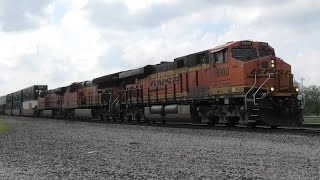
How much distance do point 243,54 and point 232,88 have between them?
1.57 meters

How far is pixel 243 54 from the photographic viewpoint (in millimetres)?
18438

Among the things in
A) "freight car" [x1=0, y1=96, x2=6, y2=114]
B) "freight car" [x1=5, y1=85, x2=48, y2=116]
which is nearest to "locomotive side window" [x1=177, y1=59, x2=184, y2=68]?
"freight car" [x1=5, y1=85, x2=48, y2=116]

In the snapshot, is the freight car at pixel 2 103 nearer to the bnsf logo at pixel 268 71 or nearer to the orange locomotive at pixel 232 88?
the orange locomotive at pixel 232 88

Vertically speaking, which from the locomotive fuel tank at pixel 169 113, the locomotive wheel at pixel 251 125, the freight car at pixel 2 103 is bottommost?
the locomotive wheel at pixel 251 125

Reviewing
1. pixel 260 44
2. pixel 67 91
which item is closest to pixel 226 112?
pixel 260 44

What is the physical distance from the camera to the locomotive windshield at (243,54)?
18.4 meters

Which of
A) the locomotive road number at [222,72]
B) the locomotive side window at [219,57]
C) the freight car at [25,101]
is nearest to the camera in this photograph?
the locomotive road number at [222,72]

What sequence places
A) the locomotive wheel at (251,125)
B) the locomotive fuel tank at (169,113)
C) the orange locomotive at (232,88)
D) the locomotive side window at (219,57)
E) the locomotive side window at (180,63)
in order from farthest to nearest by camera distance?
the locomotive side window at (180,63) → the locomotive fuel tank at (169,113) → the locomotive side window at (219,57) → the locomotive wheel at (251,125) → the orange locomotive at (232,88)

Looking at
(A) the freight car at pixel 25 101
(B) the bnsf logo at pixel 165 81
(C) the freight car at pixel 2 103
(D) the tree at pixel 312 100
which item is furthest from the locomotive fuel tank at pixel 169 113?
(C) the freight car at pixel 2 103

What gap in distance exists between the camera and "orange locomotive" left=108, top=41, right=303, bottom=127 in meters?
17.1

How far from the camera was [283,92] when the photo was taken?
17.7 metres

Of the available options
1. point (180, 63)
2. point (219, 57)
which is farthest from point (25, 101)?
point (219, 57)

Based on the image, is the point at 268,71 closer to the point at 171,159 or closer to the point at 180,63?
the point at 180,63

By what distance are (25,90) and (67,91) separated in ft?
60.3
